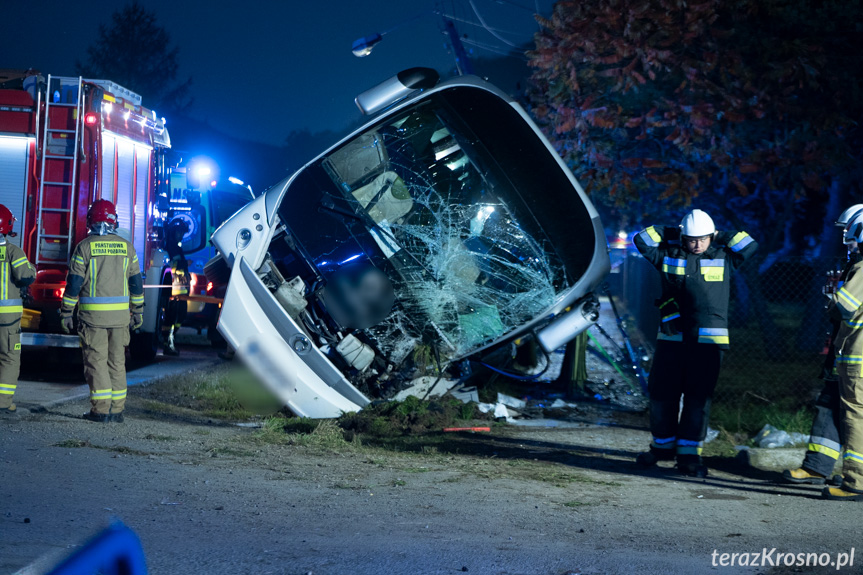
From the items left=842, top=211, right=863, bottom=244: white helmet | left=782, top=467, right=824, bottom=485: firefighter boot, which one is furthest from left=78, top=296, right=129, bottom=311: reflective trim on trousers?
left=842, top=211, right=863, bottom=244: white helmet

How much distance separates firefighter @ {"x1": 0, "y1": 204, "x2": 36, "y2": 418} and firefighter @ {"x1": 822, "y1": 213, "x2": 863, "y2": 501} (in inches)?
246

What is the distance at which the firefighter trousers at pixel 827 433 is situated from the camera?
5.67 meters

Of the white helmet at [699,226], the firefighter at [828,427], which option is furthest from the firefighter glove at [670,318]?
the firefighter at [828,427]

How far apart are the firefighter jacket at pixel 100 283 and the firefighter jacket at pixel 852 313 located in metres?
5.45

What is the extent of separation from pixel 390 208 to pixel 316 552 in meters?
3.68

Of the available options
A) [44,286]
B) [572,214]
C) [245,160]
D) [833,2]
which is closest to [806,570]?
[572,214]

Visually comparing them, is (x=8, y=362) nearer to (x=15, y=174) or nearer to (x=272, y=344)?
(x=272, y=344)

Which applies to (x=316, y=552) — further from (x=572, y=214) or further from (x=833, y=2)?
(x=833, y=2)

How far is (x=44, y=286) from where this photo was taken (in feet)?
27.9

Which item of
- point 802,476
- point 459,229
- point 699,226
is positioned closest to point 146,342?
point 459,229

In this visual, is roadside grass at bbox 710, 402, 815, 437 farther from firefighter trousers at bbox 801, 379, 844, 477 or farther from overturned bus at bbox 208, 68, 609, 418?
overturned bus at bbox 208, 68, 609, 418

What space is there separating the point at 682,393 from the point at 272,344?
308cm

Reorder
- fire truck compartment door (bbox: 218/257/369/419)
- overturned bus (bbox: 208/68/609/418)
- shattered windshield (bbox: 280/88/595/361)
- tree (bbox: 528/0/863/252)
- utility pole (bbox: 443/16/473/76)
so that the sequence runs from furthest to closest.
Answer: utility pole (bbox: 443/16/473/76), tree (bbox: 528/0/863/252), shattered windshield (bbox: 280/88/595/361), overturned bus (bbox: 208/68/609/418), fire truck compartment door (bbox: 218/257/369/419)

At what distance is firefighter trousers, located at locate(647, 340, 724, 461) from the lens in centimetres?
591
